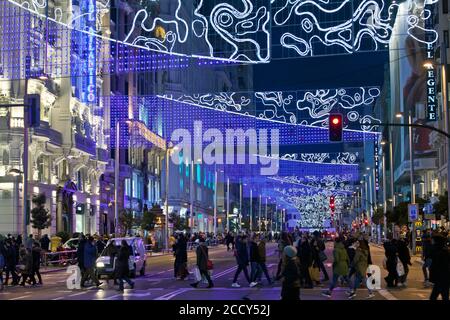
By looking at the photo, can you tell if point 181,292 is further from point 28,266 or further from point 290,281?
point 290,281

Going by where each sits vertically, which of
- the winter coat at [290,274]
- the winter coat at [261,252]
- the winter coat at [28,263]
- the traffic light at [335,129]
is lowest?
the winter coat at [28,263]

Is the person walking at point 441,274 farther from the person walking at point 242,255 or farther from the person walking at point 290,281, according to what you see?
the person walking at point 242,255

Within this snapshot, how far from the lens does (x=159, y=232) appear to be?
78.7 meters

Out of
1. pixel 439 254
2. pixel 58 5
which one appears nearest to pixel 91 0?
pixel 58 5

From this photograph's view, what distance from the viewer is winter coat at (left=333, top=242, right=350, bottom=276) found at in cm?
2523

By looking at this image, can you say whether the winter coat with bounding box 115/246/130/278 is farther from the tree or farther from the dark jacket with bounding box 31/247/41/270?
the tree

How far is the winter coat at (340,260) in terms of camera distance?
2523 centimetres

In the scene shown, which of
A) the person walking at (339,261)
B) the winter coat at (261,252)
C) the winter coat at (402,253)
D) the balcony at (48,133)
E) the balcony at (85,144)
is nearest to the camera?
the person walking at (339,261)

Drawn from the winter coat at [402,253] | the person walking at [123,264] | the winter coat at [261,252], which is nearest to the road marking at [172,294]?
the person walking at [123,264]

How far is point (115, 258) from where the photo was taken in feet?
101
